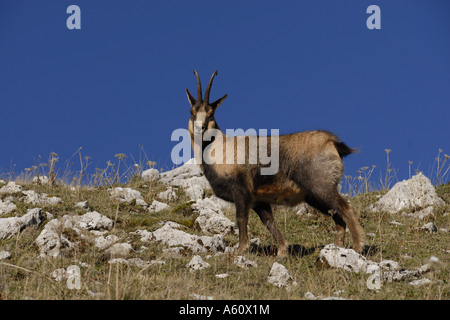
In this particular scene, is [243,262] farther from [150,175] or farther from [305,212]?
[150,175]

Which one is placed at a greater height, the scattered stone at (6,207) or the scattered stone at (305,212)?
the scattered stone at (6,207)

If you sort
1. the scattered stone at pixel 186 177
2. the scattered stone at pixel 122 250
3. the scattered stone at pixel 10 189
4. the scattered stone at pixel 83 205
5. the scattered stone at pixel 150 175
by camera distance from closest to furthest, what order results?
1. the scattered stone at pixel 122 250
2. the scattered stone at pixel 83 205
3. the scattered stone at pixel 10 189
4. the scattered stone at pixel 186 177
5. the scattered stone at pixel 150 175

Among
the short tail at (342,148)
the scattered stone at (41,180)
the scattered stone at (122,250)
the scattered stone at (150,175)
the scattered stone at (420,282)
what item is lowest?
the scattered stone at (420,282)

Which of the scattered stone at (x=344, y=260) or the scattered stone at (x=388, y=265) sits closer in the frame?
the scattered stone at (x=344, y=260)

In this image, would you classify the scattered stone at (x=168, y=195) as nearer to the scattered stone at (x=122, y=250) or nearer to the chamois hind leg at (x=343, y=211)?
the scattered stone at (x=122, y=250)

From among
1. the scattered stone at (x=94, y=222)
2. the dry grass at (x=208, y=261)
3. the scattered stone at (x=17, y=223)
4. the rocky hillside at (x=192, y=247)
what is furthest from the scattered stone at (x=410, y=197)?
the scattered stone at (x=17, y=223)

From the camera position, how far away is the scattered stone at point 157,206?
10.2 m

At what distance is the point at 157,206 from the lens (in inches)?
406

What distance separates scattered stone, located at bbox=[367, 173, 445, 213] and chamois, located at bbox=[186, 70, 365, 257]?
315 centimetres

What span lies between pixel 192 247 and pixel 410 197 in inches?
218

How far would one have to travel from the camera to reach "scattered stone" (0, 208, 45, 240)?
7996 mm

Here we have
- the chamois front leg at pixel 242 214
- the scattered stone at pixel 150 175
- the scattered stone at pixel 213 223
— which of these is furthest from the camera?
the scattered stone at pixel 150 175

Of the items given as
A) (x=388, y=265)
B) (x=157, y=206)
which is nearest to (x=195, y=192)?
(x=157, y=206)
